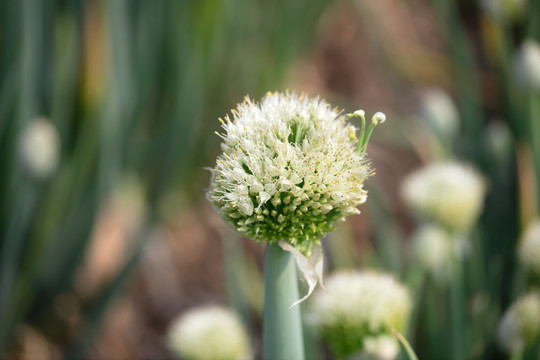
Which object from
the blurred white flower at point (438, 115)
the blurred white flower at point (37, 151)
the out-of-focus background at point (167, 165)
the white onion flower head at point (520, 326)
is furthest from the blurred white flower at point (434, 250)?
the blurred white flower at point (37, 151)

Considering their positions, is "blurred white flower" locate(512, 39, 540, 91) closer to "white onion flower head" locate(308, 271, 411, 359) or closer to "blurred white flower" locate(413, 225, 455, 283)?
"blurred white flower" locate(413, 225, 455, 283)

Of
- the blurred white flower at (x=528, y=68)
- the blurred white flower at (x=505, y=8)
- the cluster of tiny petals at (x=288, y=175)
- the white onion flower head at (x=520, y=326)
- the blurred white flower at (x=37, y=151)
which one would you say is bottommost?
the white onion flower head at (x=520, y=326)

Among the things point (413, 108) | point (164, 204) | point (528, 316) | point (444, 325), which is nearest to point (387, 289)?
point (528, 316)

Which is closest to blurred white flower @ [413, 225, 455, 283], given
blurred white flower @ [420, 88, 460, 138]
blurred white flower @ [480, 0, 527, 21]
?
blurred white flower @ [420, 88, 460, 138]

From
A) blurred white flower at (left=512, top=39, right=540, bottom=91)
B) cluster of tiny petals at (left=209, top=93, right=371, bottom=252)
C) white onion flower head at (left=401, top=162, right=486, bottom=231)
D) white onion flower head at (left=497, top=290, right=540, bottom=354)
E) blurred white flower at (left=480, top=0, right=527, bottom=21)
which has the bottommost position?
white onion flower head at (left=497, top=290, right=540, bottom=354)

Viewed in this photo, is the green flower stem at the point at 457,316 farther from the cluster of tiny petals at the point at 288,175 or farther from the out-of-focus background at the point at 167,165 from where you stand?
the cluster of tiny petals at the point at 288,175

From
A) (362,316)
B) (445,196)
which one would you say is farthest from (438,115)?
(362,316)

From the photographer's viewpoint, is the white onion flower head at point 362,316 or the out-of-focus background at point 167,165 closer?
the white onion flower head at point 362,316
